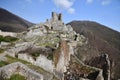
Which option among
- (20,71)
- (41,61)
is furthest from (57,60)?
(20,71)

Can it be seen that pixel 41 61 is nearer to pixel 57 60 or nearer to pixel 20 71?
pixel 57 60

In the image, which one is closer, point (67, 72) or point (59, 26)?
point (67, 72)

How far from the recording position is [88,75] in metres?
32.4

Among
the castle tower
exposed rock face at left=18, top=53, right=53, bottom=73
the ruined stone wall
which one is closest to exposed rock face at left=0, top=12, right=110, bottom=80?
exposed rock face at left=18, top=53, right=53, bottom=73

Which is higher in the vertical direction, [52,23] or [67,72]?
[52,23]

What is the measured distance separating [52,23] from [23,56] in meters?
43.4

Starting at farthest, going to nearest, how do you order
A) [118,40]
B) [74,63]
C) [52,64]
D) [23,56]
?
[118,40] → [74,63] → [52,64] → [23,56]

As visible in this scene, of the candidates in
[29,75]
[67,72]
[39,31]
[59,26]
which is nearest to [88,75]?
[67,72]

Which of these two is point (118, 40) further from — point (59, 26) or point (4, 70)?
point (4, 70)

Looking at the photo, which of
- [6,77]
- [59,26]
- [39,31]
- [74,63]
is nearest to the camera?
[6,77]

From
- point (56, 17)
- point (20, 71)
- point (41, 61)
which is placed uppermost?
point (56, 17)

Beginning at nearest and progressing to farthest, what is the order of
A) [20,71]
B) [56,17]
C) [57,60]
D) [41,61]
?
[20,71], [41,61], [57,60], [56,17]

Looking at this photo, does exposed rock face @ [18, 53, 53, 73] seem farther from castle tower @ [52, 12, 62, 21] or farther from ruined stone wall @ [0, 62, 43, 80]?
castle tower @ [52, 12, 62, 21]

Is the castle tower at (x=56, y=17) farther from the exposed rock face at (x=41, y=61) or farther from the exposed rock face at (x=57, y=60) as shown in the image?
the exposed rock face at (x=41, y=61)
